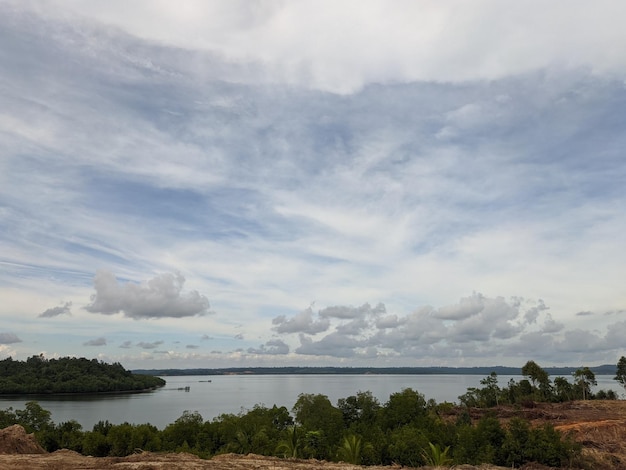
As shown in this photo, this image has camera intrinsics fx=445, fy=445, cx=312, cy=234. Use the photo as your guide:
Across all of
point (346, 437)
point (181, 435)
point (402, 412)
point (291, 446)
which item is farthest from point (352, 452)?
point (181, 435)

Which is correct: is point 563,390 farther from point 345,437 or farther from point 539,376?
point 345,437

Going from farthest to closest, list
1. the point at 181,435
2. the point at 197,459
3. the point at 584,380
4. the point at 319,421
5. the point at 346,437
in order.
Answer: the point at 584,380 < the point at 319,421 < the point at 181,435 < the point at 346,437 < the point at 197,459

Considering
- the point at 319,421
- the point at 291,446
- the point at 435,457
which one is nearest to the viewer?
the point at 435,457

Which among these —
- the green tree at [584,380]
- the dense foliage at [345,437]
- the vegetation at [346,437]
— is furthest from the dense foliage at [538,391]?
the dense foliage at [345,437]

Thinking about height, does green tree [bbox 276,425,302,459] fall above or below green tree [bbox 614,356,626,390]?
below

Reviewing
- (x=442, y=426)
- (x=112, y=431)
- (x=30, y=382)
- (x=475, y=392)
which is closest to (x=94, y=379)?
(x=30, y=382)

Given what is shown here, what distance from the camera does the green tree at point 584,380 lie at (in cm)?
→ 9400

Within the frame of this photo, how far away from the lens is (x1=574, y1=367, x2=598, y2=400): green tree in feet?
308

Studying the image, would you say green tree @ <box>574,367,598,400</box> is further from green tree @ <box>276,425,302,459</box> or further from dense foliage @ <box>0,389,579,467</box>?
green tree @ <box>276,425,302,459</box>

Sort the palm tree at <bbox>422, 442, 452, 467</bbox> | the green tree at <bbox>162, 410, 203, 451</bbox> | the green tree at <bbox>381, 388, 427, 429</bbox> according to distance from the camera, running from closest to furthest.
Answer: the palm tree at <bbox>422, 442, 452, 467</bbox>
the green tree at <bbox>162, 410, 203, 451</bbox>
the green tree at <bbox>381, 388, 427, 429</bbox>

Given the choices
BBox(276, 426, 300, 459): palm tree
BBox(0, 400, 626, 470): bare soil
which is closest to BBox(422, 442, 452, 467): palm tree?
BBox(0, 400, 626, 470): bare soil

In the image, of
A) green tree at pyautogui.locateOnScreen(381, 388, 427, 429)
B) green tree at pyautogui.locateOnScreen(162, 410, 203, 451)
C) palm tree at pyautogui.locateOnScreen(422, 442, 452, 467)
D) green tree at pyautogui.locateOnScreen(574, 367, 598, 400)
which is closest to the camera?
palm tree at pyautogui.locateOnScreen(422, 442, 452, 467)

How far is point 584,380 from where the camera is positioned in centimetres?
9594

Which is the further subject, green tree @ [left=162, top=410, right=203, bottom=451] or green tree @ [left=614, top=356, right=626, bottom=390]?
green tree @ [left=614, top=356, right=626, bottom=390]
